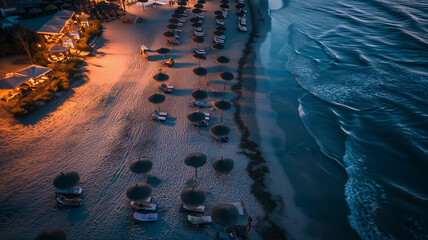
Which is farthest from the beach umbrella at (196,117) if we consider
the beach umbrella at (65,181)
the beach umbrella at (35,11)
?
the beach umbrella at (35,11)

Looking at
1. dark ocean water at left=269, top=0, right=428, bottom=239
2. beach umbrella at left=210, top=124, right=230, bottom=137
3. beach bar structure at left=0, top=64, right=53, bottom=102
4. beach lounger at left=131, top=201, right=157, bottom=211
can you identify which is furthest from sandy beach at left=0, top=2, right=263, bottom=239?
dark ocean water at left=269, top=0, right=428, bottom=239

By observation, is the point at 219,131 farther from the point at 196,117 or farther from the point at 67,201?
the point at 67,201

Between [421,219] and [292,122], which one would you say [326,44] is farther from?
[421,219]

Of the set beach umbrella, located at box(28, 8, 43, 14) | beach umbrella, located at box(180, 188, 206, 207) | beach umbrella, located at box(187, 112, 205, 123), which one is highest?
beach umbrella, located at box(28, 8, 43, 14)

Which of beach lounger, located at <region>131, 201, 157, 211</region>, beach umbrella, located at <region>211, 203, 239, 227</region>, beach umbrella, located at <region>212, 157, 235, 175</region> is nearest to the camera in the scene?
beach umbrella, located at <region>211, 203, 239, 227</region>

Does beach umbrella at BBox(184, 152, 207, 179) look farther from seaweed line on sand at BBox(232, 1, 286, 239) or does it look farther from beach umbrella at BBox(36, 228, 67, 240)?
beach umbrella at BBox(36, 228, 67, 240)

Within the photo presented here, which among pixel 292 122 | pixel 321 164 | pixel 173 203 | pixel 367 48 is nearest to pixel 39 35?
pixel 173 203

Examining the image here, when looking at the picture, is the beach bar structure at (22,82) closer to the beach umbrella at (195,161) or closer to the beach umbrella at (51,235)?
the beach umbrella at (51,235)
